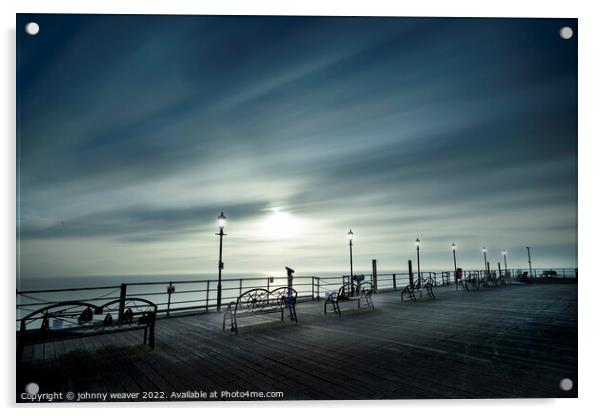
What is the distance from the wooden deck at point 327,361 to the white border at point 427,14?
20 cm

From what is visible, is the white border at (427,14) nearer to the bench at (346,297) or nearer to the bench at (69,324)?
the bench at (69,324)

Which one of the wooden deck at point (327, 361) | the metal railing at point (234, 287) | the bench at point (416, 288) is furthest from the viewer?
the bench at point (416, 288)

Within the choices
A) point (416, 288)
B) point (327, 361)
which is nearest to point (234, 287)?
point (416, 288)

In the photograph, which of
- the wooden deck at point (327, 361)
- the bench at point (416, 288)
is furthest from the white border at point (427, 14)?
the bench at point (416, 288)

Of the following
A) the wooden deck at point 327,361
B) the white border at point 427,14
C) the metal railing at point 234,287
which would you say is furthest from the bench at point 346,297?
the white border at point 427,14

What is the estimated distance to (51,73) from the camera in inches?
173

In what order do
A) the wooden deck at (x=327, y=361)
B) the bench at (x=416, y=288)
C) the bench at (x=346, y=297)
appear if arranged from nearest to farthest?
the wooden deck at (x=327, y=361), the bench at (x=346, y=297), the bench at (x=416, y=288)

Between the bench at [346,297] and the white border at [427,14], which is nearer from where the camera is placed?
the white border at [427,14]

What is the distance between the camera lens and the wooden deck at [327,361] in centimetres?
312

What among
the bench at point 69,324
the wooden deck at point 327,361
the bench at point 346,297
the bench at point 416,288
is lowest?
the bench at point 416,288

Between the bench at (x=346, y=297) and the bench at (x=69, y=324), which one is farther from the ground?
the bench at (x=69, y=324)

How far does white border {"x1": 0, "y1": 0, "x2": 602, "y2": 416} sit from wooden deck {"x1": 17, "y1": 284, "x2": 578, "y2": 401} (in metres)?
0.20

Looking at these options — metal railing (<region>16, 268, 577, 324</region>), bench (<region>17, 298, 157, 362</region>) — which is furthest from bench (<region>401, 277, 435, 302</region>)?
bench (<region>17, 298, 157, 362</region>)

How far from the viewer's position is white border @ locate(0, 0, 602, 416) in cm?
326
